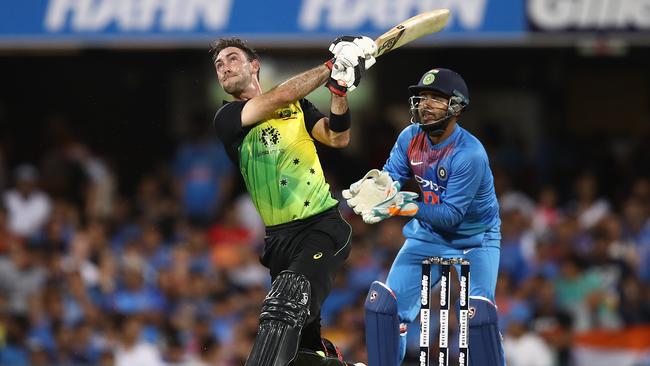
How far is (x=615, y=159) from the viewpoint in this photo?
15.2m

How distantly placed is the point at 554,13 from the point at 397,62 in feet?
11.8

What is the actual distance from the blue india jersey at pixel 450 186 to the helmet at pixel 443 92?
0.14 meters

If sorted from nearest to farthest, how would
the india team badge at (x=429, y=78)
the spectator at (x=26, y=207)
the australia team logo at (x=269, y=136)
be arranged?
1. the australia team logo at (x=269, y=136)
2. the india team badge at (x=429, y=78)
3. the spectator at (x=26, y=207)

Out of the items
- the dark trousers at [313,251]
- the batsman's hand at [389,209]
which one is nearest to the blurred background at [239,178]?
the dark trousers at [313,251]

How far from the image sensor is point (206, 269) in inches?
520

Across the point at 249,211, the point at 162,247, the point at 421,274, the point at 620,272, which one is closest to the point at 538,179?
the point at 620,272

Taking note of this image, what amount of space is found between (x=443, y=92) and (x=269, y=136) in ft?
3.55

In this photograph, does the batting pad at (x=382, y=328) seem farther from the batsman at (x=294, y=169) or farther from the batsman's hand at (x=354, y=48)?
the batsman's hand at (x=354, y=48)

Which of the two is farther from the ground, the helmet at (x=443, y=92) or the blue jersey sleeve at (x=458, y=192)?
the helmet at (x=443, y=92)

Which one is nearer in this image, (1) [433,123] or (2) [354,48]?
(2) [354,48]

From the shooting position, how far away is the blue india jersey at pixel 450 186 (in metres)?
7.54

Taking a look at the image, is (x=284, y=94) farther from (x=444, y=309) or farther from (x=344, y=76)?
(x=444, y=309)

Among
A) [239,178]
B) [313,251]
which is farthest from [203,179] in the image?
[313,251]

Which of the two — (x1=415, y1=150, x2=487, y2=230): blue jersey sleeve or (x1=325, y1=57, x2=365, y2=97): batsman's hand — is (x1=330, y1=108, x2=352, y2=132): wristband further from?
(x1=415, y1=150, x2=487, y2=230): blue jersey sleeve
